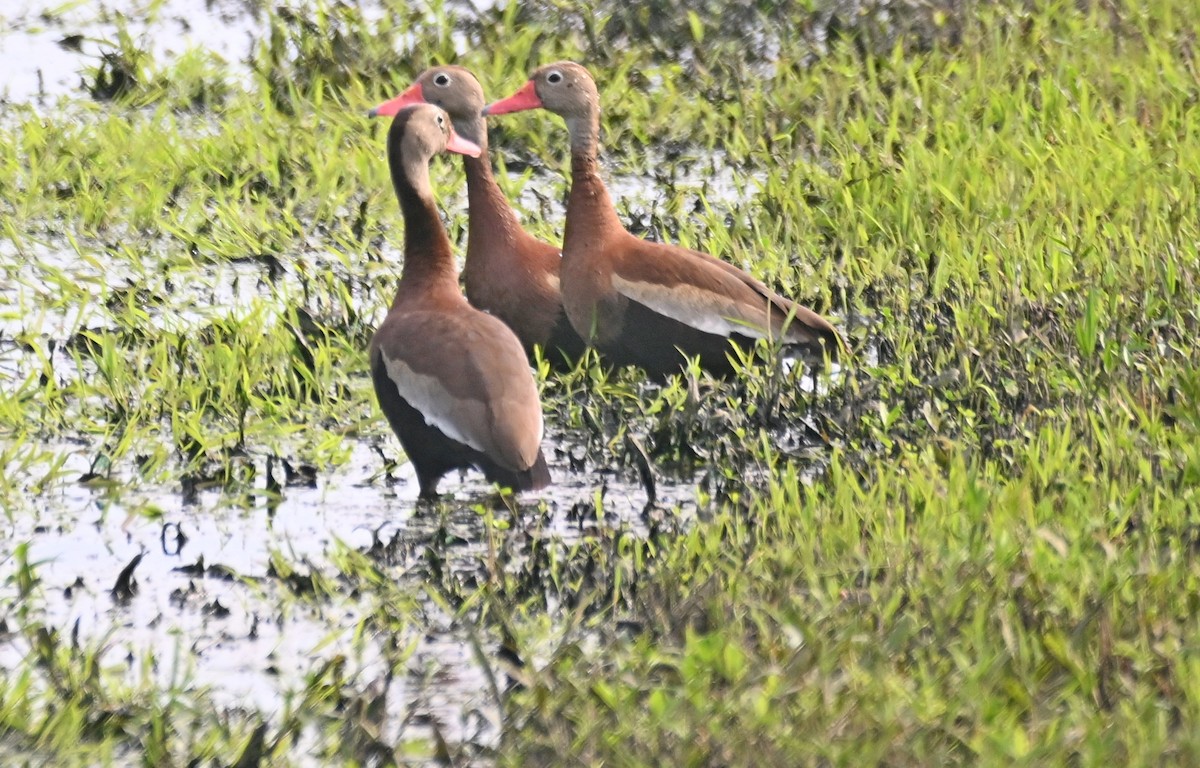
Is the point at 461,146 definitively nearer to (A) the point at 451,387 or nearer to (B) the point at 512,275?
(B) the point at 512,275

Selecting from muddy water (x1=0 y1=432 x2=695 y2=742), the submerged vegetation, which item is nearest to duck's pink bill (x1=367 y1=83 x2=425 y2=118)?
the submerged vegetation

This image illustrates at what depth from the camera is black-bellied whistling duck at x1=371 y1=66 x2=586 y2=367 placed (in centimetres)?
559

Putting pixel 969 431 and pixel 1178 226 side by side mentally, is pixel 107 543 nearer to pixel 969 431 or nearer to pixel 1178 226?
pixel 969 431

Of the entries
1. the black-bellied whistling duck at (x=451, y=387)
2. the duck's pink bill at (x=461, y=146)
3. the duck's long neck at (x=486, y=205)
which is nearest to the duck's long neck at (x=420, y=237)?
the black-bellied whistling duck at (x=451, y=387)

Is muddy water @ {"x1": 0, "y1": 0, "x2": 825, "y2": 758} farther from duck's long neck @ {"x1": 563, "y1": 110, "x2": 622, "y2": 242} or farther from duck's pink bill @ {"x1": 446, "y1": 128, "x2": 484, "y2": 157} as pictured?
duck's long neck @ {"x1": 563, "y1": 110, "x2": 622, "y2": 242}

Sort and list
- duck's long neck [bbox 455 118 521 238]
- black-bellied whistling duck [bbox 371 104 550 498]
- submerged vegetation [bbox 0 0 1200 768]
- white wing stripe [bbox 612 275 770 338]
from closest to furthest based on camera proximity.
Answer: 1. submerged vegetation [bbox 0 0 1200 768]
2. black-bellied whistling duck [bbox 371 104 550 498]
3. white wing stripe [bbox 612 275 770 338]
4. duck's long neck [bbox 455 118 521 238]

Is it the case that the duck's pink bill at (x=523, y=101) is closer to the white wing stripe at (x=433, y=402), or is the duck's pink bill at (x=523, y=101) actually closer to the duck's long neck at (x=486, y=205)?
the duck's long neck at (x=486, y=205)

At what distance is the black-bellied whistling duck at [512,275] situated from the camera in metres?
5.59

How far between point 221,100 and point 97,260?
1.76 meters

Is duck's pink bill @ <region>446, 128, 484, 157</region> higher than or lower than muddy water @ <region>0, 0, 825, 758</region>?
higher

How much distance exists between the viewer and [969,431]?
469cm

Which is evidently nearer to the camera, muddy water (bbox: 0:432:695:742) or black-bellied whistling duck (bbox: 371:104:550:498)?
muddy water (bbox: 0:432:695:742)

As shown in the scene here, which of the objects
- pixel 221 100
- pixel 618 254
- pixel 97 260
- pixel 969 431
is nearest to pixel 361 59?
pixel 221 100

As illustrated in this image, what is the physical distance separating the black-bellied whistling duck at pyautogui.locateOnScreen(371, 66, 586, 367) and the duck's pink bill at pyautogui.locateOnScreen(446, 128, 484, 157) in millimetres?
88
